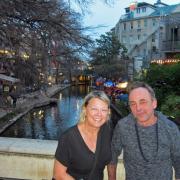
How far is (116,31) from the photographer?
97000mm

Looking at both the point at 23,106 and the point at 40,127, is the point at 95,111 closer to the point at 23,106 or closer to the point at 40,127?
the point at 40,127

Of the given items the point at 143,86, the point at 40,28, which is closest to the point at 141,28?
the point at 40,28

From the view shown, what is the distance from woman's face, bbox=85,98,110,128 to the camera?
3152mm

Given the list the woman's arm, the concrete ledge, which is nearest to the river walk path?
the concrete ledge

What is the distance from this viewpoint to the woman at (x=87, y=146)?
3.04 meters

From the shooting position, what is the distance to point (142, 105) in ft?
10.4

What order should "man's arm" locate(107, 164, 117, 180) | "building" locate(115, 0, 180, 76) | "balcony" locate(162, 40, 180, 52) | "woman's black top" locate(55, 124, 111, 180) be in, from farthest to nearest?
"building" locate(115, 0, 180, 76) < "balcony" locate(162, 40, 180, 52) < "man's arm" locate(107, 164, 117, 180) < "woman's black top" locate(55, 124, 111, 180)

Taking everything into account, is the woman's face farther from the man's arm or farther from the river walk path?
the river walk path

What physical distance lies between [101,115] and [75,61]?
7369 mm

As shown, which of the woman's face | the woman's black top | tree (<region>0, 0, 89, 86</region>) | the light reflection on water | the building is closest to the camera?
the woman's black top

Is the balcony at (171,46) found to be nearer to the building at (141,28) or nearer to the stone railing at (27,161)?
the building at (141,28)

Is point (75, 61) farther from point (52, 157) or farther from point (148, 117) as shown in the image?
point (148, 117)

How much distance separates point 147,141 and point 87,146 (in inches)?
17.8

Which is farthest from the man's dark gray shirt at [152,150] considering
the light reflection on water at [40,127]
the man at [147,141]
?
the light reflection on water at [40,127]
